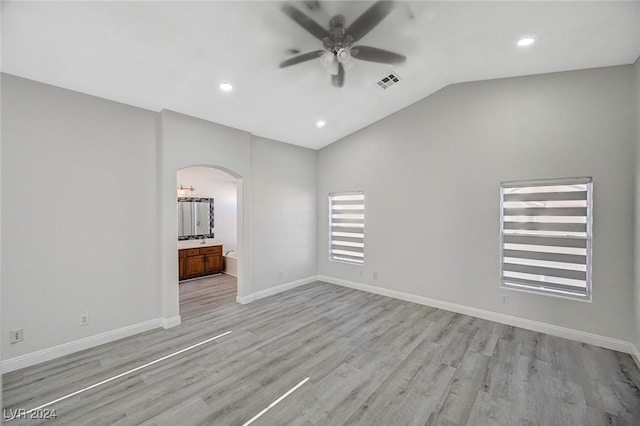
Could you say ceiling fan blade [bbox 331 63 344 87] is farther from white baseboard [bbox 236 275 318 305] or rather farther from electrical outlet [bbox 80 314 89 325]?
electrical outlet [bbox 80 314 89 325]

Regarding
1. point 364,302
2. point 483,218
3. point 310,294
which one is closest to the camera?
point 483,218

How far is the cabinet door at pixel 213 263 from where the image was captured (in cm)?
652

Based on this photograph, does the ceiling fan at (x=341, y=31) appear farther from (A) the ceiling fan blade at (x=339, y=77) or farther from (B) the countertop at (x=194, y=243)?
(B) the countertop at (x=194, y=243)

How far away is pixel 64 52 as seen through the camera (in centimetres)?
249

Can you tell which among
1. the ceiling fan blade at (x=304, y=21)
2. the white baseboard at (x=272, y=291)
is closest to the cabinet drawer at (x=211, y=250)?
the white baseboard at (x=272, y=291)

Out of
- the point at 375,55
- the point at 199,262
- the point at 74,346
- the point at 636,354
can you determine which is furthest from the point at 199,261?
the point at 636,354

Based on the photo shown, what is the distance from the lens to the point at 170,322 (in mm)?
3631

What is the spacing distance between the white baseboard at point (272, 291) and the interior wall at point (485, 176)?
0.78 meters

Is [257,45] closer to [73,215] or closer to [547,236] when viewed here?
[73,215]

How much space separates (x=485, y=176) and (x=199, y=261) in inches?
244

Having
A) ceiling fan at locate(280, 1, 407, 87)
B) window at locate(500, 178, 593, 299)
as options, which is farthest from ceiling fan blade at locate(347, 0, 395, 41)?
window at locate(500, 178, 593, 299)

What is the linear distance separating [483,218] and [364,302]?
2.35 meters

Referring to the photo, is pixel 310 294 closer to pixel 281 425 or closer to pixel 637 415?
pixel 281 425

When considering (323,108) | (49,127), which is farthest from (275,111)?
(49,127)
